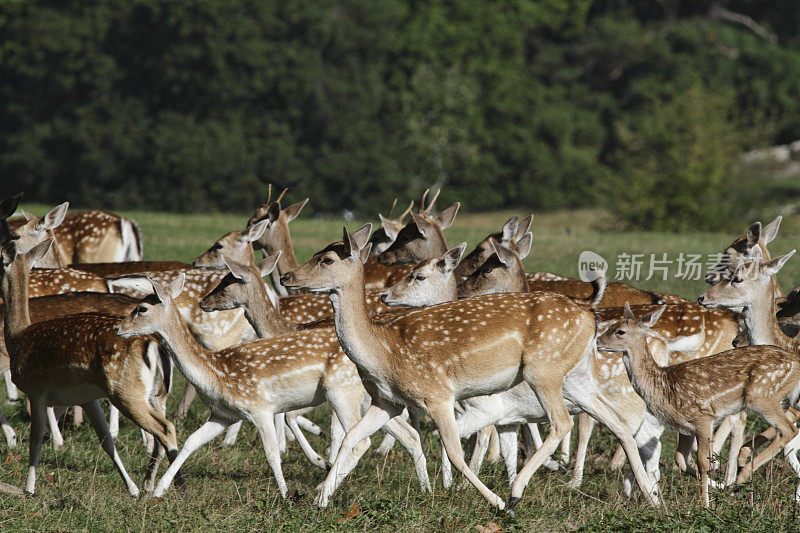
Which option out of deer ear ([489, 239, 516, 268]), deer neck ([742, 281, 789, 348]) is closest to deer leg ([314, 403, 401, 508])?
deer ear ([489, 239, 516, 268])

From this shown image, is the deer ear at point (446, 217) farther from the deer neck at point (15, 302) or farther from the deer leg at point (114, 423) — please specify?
the deer neck at point (15, 302)

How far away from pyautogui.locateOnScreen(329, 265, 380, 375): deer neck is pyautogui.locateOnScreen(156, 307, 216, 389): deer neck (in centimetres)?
86

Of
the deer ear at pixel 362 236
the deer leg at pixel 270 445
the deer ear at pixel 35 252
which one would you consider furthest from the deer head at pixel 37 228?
the deer ear at pixel 362 236

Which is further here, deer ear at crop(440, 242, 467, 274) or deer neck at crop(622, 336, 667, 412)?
deer ear at crop(440, 242, 467, 274)

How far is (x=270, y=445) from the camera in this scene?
5.57 metres

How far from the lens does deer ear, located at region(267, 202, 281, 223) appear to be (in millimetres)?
8430

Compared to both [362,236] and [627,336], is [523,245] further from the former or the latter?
[362,236]

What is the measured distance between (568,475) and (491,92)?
30.1 meters

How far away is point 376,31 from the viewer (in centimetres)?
3238

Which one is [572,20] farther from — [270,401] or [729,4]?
[270,401]

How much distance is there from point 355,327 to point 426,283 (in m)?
1.52

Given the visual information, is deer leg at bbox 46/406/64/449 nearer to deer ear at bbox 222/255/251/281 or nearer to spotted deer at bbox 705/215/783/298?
deer ear at bbox 222/255/251/281

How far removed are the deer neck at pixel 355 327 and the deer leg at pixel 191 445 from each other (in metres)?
0.99

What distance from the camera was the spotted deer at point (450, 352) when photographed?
522cm
